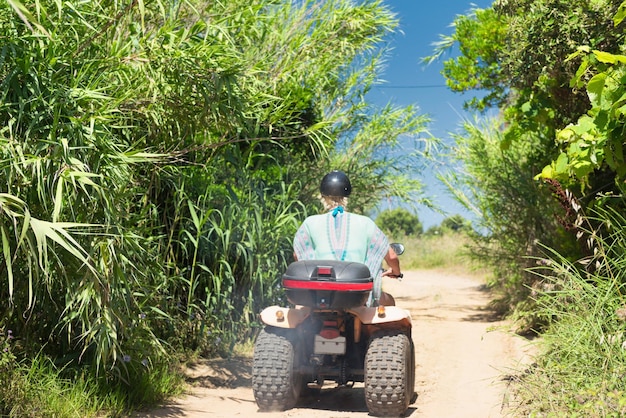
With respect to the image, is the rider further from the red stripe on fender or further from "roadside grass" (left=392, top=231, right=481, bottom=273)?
"roadside grass" (left=392, top=231, right=481, bottom=273)

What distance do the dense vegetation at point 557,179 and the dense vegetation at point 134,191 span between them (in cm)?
193

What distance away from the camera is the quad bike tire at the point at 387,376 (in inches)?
188

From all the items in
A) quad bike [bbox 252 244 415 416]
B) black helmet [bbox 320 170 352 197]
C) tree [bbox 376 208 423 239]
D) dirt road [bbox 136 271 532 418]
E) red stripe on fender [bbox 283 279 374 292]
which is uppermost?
tree [bbox 376 208 423 239]

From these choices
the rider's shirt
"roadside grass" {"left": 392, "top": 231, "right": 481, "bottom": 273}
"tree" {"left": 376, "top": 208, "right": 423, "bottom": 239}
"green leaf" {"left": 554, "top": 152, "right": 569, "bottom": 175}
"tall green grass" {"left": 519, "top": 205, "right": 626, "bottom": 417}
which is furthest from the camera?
"tree" {"left": 376, "top": 208, "right": 423, "bottom": 239}

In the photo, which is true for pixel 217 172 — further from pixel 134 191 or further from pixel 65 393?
pixel 65 393

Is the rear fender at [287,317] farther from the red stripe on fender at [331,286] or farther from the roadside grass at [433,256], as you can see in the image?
the roadside grass at [433,256]

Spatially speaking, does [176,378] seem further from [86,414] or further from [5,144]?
[5,144]

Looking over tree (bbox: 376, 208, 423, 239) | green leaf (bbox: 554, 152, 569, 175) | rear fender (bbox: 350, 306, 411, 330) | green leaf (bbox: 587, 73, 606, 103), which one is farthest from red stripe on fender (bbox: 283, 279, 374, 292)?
tree (bbox: 376, 208, 423, 239)

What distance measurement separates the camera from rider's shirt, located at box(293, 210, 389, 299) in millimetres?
5078

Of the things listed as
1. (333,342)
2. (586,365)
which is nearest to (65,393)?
(333,342)

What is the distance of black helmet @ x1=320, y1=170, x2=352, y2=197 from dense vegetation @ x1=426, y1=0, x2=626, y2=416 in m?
1.30

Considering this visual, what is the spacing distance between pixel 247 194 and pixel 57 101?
7.92 ft

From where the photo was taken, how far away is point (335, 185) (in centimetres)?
519

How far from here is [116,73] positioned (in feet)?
17.8
